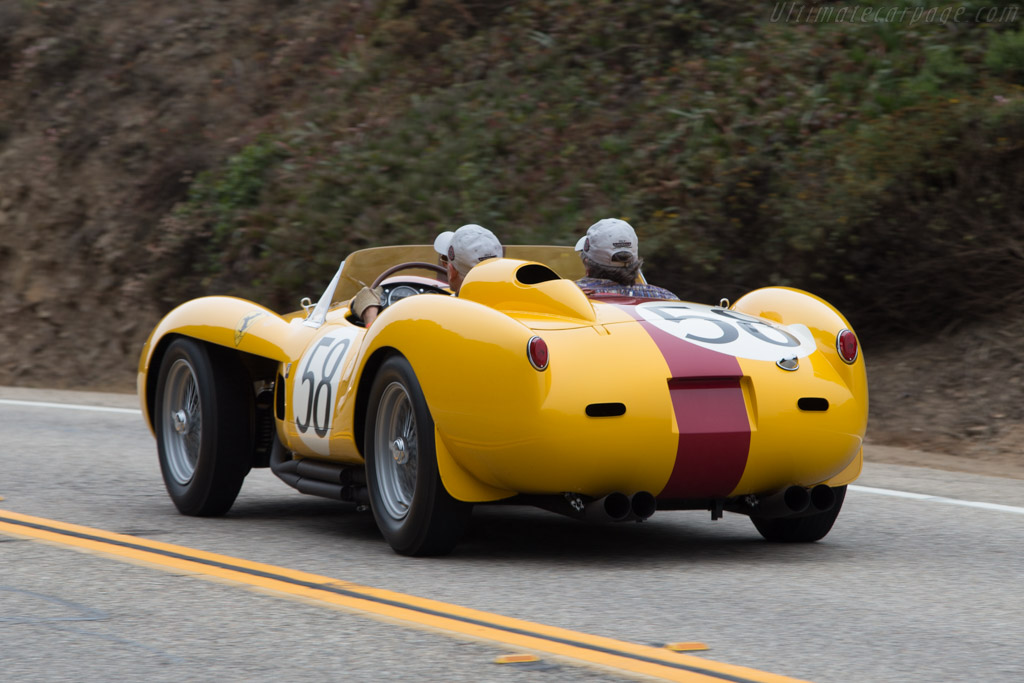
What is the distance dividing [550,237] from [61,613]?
33.2ft

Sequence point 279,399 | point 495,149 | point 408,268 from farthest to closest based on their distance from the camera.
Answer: point 495,149, point 408,268, point 279,399

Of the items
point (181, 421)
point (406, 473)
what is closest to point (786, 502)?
point (406, 473)

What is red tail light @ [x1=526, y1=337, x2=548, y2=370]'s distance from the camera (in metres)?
5.27

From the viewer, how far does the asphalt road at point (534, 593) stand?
4.05 m

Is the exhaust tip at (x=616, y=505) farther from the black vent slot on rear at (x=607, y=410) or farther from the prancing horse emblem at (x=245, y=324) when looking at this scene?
the prancing horse emblem at (x=245, y=324)

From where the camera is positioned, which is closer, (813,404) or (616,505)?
(616,505)

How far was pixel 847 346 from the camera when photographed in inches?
231

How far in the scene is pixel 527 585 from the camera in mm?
5152

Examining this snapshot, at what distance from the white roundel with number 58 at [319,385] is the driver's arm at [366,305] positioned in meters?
0.09

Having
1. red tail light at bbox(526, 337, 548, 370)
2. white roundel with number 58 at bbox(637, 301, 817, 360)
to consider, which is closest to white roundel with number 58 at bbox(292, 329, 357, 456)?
red tail light at bbox(526, 337, 548, 370)

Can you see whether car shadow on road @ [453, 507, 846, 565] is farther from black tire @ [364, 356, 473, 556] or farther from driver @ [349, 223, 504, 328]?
driver @ [349, 223, 504, 328]

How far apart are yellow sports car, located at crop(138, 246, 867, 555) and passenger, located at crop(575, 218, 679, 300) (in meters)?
0.22

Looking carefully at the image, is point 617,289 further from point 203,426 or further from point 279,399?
point 203,426

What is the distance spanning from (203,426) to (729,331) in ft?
8.56
